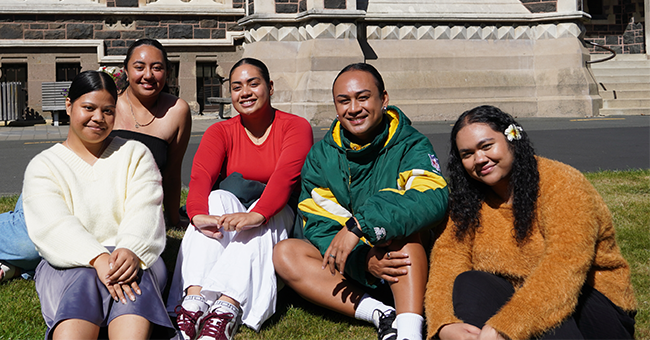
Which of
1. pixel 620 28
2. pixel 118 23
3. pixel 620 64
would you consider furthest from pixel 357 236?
pixel 620 28

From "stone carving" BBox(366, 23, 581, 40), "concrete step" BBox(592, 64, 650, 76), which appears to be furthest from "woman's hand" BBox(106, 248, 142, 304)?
"concrete step" BBox(592, 64, 650, 76)

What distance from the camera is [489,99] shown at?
13.3 metres

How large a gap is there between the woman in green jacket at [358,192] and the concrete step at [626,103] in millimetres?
12934

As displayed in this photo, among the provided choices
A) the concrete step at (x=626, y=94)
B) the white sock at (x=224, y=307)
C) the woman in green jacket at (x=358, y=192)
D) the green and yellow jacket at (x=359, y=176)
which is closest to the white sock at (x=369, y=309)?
the woman in green jacket at (x=358, y=192)

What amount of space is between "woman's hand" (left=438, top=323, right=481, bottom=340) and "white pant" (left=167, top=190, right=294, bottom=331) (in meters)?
0.91

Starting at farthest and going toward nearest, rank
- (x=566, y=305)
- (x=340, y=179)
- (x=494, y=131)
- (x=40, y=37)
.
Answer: (x=40, y=37), (x=340, y=179), (x=494, y=131), (x=566, y=305)

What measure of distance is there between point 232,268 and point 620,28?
19.6 m

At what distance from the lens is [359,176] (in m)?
2.86

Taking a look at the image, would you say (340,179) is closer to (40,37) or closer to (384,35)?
(384,35)

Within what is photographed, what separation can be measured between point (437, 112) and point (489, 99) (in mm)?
1357

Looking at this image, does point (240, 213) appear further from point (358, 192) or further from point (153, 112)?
point (153, 112)

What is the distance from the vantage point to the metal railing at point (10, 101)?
13.8 metres

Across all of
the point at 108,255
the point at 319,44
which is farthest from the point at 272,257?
the point at 319,44

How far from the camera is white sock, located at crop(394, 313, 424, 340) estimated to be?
2426 mm
